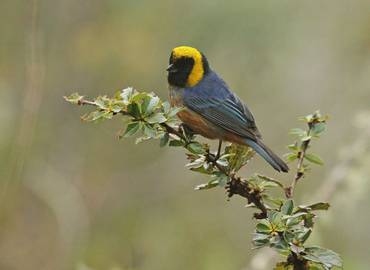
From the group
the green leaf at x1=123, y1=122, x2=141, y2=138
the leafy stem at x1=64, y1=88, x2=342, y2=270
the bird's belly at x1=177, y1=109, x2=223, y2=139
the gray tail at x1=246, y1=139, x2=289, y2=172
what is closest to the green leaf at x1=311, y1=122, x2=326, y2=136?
the leafy stem at x1=64, y1=88, x2=342, y2=270

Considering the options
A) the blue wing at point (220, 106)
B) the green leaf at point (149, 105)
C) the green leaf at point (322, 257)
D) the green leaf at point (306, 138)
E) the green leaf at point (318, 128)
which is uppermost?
the blue wing at point (220, 106)

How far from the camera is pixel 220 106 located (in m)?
3.83

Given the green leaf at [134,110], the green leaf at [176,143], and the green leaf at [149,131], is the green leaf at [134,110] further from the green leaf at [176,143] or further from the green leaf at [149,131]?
the green leaf at [176,143]

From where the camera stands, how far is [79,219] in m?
5.41

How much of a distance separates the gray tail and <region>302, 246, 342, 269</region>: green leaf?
111cm

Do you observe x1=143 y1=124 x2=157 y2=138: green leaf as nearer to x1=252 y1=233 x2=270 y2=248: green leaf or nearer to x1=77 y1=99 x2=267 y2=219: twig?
x1=77 y1=99 x2=267 y2=219: twig

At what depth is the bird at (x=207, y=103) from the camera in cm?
351

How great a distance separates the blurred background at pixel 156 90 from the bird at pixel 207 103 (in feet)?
7.25

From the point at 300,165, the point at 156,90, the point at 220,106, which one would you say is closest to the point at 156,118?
the point at 300,165

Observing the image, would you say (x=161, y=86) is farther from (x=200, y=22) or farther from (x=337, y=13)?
(x=337, y=13)

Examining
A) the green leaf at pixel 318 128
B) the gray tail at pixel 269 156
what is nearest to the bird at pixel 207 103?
the gray tail at pixel 269 156

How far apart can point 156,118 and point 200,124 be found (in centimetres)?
140

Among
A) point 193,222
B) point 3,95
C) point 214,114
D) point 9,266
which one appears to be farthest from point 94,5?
point 214,114

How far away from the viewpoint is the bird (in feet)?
11.5
